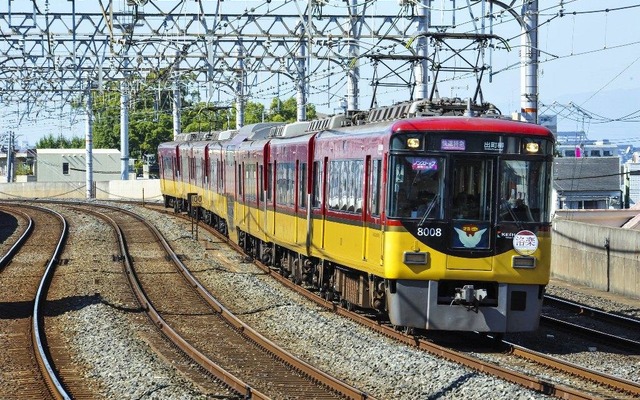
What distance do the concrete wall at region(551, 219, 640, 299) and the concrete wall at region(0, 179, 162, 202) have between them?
36.2 meters

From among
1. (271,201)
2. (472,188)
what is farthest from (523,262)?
(271,201)

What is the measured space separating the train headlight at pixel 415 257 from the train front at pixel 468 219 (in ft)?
0.04

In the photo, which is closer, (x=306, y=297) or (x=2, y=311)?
(x=2, y=311)

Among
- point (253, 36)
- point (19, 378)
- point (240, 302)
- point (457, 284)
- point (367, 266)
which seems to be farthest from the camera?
point (253, 36)

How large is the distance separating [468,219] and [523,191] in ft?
2.38

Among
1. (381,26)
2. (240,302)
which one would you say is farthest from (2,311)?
(381,26)

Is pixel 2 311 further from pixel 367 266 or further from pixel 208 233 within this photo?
pixel 208 233

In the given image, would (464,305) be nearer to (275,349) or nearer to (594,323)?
(275,349)

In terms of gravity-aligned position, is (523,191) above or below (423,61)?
below

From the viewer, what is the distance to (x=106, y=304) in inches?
720

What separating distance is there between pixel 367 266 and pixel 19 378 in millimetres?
4595

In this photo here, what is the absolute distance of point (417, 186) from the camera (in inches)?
539

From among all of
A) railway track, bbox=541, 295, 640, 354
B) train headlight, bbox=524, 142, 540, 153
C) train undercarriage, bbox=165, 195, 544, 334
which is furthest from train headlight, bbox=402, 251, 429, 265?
railway track, bbox=541, 295, 640, 354

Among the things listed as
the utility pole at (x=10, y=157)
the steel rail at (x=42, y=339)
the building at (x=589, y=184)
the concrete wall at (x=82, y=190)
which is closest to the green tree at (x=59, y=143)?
the utility pole at (x=10, y=157)
